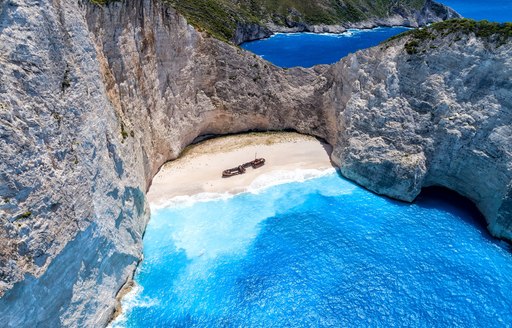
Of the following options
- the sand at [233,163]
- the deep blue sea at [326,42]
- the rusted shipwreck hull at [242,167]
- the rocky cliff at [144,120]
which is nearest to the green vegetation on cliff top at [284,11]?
the deep blue sea at [326,42]

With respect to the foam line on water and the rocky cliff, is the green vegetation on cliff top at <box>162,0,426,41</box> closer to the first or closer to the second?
the rocky cliff

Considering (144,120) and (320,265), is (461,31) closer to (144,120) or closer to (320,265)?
(320,265)

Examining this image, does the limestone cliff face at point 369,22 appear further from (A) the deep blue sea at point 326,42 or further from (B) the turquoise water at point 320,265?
(B) the turquoise water at point 320,265

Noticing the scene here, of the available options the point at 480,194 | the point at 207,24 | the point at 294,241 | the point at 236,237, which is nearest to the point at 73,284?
the point at 236,237

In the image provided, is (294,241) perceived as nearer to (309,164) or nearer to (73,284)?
(309,164)

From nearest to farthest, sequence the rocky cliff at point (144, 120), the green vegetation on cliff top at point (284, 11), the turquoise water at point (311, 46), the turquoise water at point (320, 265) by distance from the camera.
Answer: the rocky cliff at point (144, 120) < the turquoise water at point (320, 265) < the turquoise water at point (311, 46) < the green vegetation on cliff top at point (284, 11)
